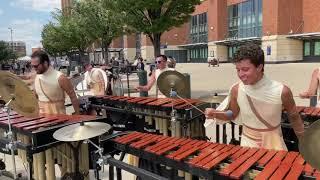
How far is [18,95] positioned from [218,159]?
8.77 feet

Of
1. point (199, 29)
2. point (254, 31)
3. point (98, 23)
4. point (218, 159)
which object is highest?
point (199, 29)

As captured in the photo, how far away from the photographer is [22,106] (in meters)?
4.78

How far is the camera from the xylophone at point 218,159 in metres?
3.09

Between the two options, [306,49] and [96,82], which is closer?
[96,82]

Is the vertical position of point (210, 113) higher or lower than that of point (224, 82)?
higher

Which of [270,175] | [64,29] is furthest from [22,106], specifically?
[64,29]

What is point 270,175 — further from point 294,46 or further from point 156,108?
point 294,46

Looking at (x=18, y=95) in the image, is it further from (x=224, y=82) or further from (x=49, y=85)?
(x=224, y=82)

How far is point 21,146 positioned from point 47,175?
574 mm

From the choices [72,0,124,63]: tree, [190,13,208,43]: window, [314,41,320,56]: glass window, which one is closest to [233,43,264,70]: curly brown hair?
[72,0,124,63]: tree

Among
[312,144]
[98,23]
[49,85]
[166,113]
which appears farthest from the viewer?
[98,23]

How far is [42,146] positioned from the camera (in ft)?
15.5

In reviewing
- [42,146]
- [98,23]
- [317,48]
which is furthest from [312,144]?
[317,48]

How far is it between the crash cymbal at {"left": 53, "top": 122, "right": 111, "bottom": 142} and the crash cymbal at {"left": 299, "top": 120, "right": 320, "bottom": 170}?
2274 mm
